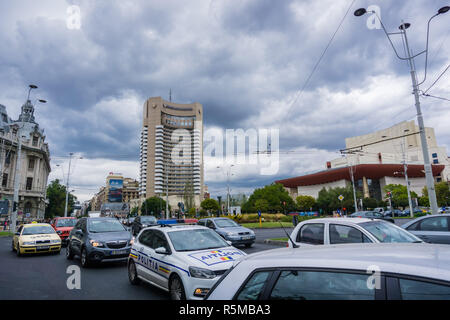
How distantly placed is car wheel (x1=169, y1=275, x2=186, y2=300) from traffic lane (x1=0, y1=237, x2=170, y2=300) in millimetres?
550

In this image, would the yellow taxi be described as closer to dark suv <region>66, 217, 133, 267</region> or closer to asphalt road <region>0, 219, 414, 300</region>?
asphalt road <region>0, 219, 414, 300</region>

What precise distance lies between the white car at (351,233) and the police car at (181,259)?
1.64m

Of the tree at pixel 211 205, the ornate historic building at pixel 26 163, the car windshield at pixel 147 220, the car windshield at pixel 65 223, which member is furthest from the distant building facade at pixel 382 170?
the ornate historic building at pixel 26 163

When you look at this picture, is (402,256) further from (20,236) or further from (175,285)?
(20,236)

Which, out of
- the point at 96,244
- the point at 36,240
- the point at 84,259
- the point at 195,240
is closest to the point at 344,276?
the point at 195,240

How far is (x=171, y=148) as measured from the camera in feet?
489

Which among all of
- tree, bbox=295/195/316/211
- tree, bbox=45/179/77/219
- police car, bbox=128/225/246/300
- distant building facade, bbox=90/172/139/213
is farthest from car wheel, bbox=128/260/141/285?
distant building facade, bbox=90/172/139/213

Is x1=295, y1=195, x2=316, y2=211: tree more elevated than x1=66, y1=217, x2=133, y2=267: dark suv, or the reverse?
x1=295, y1=195, x2=316, y2=211: tree

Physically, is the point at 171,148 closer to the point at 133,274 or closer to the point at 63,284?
the point at 63,284

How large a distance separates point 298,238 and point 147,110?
147 meters

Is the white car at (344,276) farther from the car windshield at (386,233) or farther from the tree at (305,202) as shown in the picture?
the tree at (305,202)

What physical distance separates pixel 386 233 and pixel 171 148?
14672cm

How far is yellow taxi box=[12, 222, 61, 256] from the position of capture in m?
12.6
